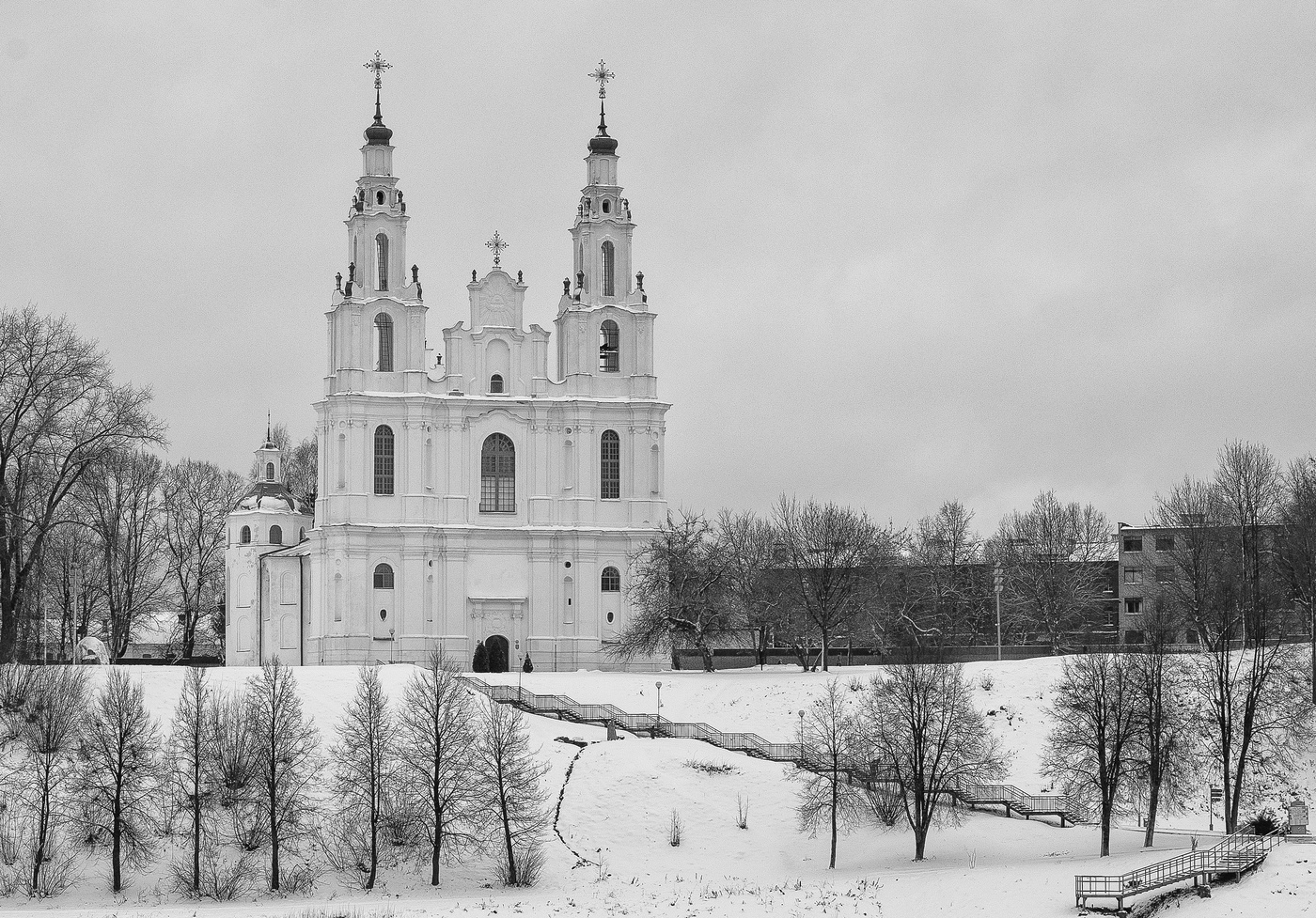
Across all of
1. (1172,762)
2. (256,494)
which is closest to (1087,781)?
(1172,762)

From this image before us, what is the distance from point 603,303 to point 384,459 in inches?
426

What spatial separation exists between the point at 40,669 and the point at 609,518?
93.3ft

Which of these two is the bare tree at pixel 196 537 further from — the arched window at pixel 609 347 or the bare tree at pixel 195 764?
the bare tree at pixel 195 764

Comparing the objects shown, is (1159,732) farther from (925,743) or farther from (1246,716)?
(925,743)

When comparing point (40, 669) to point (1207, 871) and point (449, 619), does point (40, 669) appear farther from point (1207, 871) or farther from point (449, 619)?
point (1207, 871)

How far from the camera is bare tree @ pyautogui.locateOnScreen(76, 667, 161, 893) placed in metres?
44.6

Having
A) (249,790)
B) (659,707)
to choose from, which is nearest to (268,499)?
(659,707)

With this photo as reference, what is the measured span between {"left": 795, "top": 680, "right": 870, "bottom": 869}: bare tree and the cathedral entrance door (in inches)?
869

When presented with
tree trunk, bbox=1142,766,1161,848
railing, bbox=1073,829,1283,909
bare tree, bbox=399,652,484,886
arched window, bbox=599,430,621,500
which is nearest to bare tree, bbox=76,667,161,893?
bare tree, bbox=399,652,484,886

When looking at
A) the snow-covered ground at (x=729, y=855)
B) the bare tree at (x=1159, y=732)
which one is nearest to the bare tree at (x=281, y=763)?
the snow-covered ground at (x=729, y=855)

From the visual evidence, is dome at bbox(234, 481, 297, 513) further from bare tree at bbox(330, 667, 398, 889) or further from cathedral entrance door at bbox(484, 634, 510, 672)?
bare tree at bbox(330, 667, 398, 889)

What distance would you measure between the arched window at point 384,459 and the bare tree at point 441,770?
79.2ft

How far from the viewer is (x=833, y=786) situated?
48500 mm

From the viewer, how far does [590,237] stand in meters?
76.2
